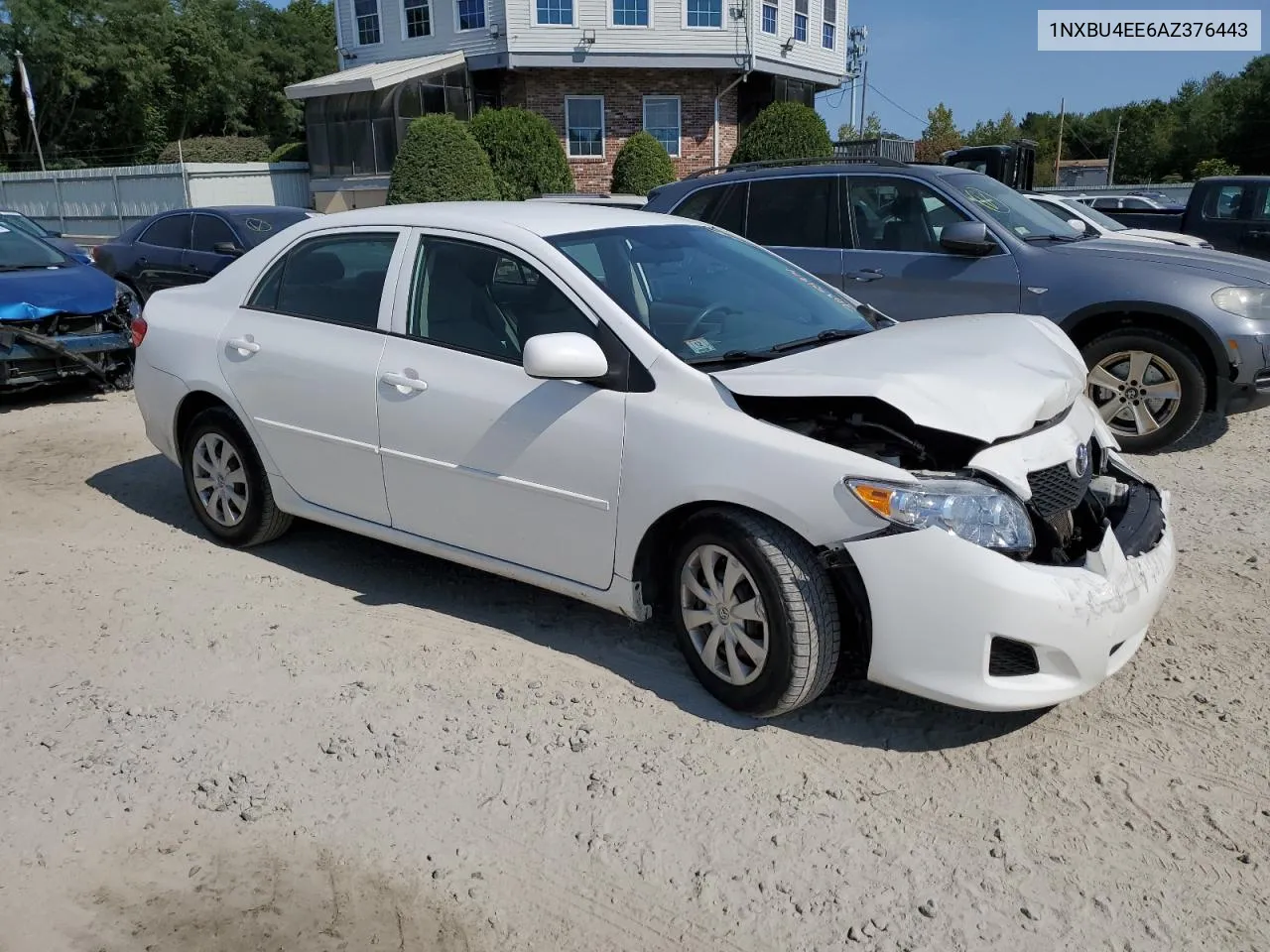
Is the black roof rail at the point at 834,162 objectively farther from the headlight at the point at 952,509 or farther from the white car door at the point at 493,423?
the headlight at the point at 952,509

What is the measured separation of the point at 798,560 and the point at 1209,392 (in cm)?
475

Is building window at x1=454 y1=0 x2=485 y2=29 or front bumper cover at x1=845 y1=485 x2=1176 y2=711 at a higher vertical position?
building window at x1=454 y1=0 x2=485 y2=29

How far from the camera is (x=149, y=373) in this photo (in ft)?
18.6

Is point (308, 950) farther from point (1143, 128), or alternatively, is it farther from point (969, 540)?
point (1143, 128)

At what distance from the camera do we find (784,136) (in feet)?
87.5

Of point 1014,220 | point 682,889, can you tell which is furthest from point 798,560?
point 1014,220

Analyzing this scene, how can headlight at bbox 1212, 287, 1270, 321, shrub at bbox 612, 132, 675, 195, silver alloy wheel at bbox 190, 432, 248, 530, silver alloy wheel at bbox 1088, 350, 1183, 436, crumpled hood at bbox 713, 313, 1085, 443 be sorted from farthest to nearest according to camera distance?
1. shrub at bbox 612, 132, 675, 195
2. silver alloy wheel at bbox 1088, 350, 1183, 436
3. headlight at bbox 1212, 287, 1270, 321
4. silver alloy wheel at bbox 190, 432, 248, 530
5. crumpled hood at bbox 713, 313, 1085, 443

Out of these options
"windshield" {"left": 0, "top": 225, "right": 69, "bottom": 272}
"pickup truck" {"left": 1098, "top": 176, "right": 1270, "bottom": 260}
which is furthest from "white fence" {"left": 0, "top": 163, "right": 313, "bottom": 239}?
"pickup truck" {"left": 1098, "top": 176, "right": 1270, "bottom": 260}

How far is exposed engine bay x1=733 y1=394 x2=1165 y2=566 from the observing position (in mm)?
3516

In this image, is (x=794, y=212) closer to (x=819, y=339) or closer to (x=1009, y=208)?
(x=1009, y=208)

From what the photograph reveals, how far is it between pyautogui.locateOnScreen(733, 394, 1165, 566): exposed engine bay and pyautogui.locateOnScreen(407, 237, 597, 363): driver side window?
2.83ft

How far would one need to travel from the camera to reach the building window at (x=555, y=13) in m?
29.0

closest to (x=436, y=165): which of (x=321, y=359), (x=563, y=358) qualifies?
(x=321, y=359)

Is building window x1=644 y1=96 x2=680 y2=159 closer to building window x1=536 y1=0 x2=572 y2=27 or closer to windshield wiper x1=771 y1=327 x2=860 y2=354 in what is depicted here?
building window x1=536 y1=0 x2=572 y2=27
